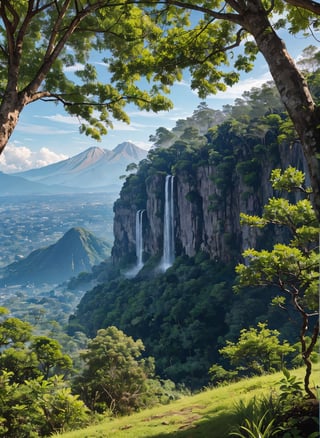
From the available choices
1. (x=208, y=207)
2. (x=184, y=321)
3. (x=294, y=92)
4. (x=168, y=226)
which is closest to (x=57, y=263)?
(x=168, y=226)

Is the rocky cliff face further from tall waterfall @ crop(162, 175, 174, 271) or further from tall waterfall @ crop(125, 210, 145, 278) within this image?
tall waterfall @ crop(125, 210, 145, 278)

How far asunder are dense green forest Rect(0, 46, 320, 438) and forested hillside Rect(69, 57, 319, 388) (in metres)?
0.15

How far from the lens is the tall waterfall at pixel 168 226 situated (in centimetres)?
5262

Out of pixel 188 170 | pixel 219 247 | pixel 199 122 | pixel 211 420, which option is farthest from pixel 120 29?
pixel 199 122

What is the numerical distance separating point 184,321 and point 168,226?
72.1 feet

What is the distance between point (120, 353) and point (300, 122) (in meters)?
14.4

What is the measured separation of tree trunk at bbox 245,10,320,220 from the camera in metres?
Result: 2.94

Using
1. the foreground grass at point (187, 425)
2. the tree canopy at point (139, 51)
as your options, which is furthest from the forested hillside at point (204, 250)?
the foreground grass at point (187, 425)

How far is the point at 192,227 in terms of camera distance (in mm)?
47938

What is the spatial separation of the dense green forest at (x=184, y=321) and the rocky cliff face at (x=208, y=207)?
1.48ft

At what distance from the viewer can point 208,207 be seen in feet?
140

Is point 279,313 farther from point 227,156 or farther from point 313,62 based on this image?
point 313,62

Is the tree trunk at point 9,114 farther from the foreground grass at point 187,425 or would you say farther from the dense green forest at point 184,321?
the foreground grass at point 187,425

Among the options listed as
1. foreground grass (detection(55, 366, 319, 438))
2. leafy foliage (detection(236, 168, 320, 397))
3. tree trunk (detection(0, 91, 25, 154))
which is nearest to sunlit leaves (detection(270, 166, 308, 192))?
leafy foliage (detection(236, 168, 320, 397))
